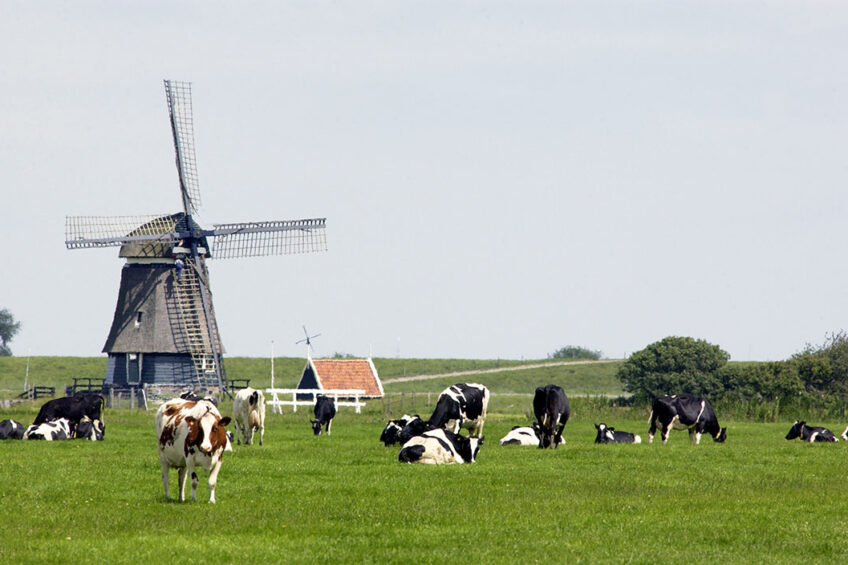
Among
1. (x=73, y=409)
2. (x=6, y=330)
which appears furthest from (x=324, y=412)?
(x=6, y=330)

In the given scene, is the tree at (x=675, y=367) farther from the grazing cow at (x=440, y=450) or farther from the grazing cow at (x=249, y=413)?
the grazing cow at (x=440, y=450)

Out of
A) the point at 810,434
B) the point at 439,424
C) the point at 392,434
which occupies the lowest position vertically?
the point at 810,434

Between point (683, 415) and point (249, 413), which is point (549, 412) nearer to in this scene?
point (683, 415)

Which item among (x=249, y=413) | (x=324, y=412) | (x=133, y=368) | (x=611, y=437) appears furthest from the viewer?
(x=133, y=368)

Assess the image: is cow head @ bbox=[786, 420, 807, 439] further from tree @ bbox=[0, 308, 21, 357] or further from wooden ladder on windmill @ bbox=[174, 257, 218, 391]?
tree @ bbox=[0, 308, 21, 357]

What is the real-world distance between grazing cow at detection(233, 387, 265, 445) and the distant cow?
9145 mm

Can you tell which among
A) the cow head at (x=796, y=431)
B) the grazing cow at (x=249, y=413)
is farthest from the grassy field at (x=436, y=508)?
the cow head at (x=796, y=431)

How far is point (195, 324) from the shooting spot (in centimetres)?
7294

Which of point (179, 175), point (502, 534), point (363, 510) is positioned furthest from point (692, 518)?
point (179, 175)

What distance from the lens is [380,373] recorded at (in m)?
134

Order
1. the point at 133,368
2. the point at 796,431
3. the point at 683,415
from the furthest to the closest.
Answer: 1. the point at 133,368
2. the point at 796,431
3. the point at 683,415

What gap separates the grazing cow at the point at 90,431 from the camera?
37500mm

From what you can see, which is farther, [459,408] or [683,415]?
[683,415]

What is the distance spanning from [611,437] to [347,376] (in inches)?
1661
